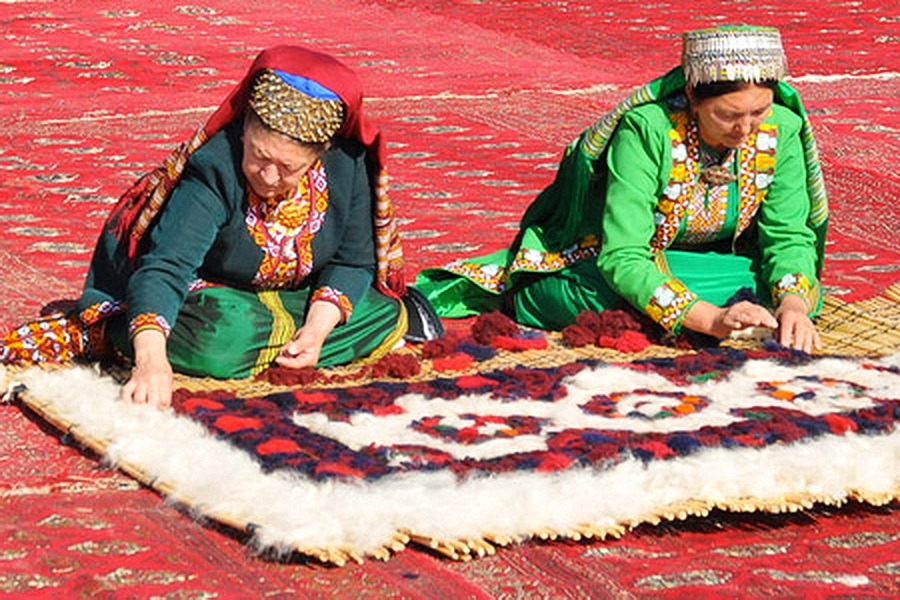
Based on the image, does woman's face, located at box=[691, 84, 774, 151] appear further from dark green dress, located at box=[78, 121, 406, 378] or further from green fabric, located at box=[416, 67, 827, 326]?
dark green dress, located at box=[78, 121, 406, 378]

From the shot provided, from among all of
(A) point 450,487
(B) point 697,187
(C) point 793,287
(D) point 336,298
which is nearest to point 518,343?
(D) point 336,298

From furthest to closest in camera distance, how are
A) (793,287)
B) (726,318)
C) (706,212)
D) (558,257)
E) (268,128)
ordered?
(558,257), (706,212), (793,287), (726,318), (268,128)

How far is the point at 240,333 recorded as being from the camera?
4.14 meters

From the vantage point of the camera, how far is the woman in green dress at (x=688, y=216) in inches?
172

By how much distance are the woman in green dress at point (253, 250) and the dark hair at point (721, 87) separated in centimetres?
84

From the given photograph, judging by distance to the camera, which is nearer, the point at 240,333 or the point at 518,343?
the point at 240,333

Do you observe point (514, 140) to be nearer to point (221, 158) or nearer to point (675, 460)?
point (221, 158)

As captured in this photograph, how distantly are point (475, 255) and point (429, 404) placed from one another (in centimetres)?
178

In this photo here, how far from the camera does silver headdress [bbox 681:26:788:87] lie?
4281mm

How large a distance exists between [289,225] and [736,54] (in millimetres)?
1184

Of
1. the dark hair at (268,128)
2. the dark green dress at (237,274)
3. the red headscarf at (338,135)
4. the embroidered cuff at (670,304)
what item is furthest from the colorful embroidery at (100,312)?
the embroidered cuff at (670,304)

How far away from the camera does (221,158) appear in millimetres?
4051

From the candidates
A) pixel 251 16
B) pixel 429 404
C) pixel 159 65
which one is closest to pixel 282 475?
pixel 429 404

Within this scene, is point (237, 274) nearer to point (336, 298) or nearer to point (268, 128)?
point (336, 298)
